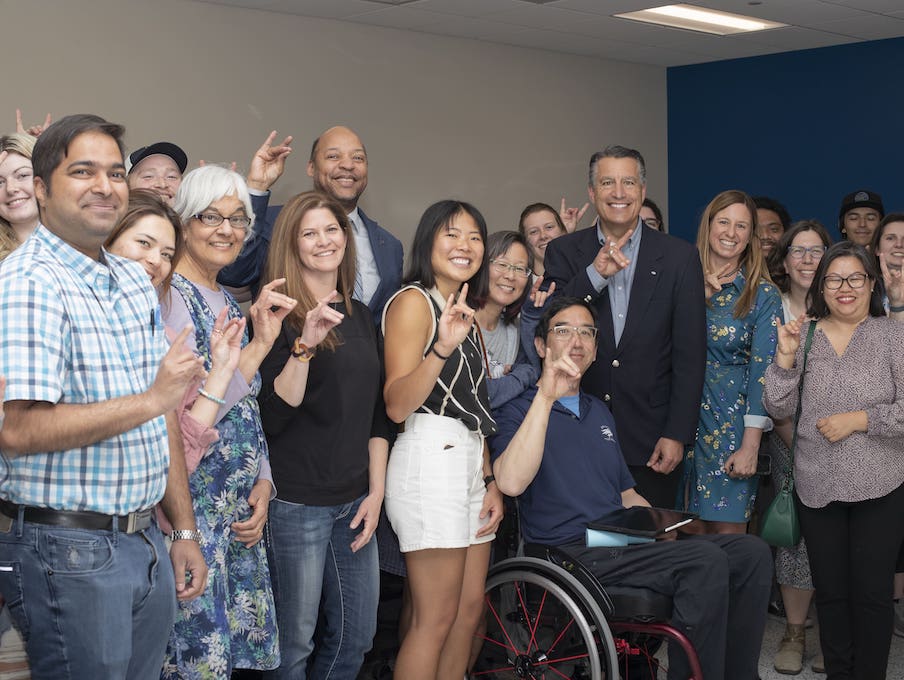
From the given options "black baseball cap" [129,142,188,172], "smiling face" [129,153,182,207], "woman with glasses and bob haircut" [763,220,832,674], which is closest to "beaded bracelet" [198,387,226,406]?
"smiling face" [129,153,182,207]

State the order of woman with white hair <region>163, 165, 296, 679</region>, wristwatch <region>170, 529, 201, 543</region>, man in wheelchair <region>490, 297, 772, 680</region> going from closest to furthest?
wristwatch <region>170, 529, 201, 543</region>, woman with white hair <region>163, 165, 296, 679</region>, man in wheelchair <region>490, 297, 772, 680</region>

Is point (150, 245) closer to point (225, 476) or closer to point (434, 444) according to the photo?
point (225, 476)

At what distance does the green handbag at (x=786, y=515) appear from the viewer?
373 cm

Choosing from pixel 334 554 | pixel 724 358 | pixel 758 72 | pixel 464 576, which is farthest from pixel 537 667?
pixel 758 72

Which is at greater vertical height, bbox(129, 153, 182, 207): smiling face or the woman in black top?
bbox(129, 153, 182, 207): smiling face

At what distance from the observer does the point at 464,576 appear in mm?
3209

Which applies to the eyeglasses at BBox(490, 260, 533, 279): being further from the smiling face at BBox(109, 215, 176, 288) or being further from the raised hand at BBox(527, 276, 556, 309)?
the smiling face at BBox(109, 215, 176, 288)

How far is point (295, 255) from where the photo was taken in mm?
2971

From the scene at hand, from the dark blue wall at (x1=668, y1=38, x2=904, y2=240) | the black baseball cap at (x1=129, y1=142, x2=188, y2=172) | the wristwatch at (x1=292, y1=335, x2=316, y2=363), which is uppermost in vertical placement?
the dark blue wall at (x1=668, y1=38, x2=904, y2=240)

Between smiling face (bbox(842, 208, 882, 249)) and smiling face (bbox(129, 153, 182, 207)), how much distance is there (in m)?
3.79

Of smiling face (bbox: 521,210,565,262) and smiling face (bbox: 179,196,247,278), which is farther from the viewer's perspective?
smiling face (bbox: 521,210,565,262)

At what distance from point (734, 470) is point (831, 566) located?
497 millimetres

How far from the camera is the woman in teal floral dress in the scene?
3.98 m

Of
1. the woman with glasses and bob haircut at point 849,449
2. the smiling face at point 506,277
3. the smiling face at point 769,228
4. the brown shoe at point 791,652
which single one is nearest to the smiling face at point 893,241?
the smiling face at point 769,228
